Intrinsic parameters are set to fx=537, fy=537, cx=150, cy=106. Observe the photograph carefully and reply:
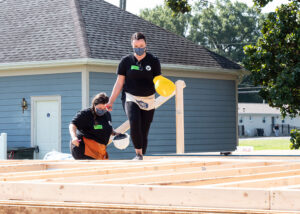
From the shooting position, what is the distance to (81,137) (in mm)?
7113

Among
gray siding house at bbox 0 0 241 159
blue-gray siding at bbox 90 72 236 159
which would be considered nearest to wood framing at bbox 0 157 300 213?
gray siding house at bbox 0 0 241 159

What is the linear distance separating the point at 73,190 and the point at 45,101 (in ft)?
47.1

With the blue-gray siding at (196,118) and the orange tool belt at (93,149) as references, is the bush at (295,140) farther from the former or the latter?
the orange tool belt at (93,149)

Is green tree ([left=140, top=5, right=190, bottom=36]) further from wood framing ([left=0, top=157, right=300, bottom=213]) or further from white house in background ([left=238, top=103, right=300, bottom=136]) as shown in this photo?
wood framing ([left=0, top=157, right=300, bottom=213])

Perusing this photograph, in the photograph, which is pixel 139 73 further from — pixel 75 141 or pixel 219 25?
pixel 219 25

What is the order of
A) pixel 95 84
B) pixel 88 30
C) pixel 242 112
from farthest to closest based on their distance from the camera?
1. pixel 242 112
2. pixel 88 30
3. pixel 95 84

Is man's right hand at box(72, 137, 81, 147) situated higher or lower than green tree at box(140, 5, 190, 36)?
lower

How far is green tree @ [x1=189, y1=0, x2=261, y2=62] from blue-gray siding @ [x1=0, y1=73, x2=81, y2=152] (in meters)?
52.4

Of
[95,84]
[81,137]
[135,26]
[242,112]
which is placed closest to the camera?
[81,137]

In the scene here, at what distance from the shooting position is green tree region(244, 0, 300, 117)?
1323cm

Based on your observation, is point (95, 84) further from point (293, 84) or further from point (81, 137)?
point (81, 137)

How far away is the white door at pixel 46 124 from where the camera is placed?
54.3ft

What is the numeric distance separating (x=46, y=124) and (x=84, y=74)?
2141 millimetres

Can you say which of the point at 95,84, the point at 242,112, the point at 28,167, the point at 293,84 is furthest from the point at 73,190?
the point at 242,112
